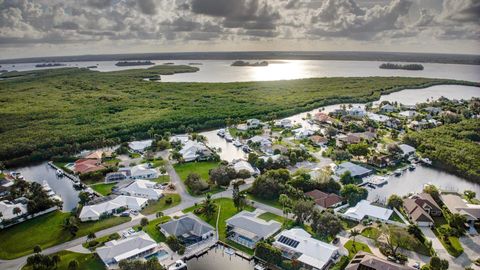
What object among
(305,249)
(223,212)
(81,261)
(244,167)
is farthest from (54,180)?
(305,249)

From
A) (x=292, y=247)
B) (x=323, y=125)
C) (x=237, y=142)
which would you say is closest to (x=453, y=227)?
(x=292, y=247)

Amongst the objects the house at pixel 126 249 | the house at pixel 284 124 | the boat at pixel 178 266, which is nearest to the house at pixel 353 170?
the house at pixel 284 124

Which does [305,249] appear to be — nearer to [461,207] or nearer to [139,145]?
[461,207]

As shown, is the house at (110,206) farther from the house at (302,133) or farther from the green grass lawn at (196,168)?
the house at (302,133)

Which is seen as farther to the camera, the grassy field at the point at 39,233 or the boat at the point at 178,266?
the grassy field at the point at 39,233

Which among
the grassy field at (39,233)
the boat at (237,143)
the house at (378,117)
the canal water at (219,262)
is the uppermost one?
the house at (378,117)

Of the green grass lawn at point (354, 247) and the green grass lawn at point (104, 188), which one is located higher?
the green grass lawn at point (354, 247)

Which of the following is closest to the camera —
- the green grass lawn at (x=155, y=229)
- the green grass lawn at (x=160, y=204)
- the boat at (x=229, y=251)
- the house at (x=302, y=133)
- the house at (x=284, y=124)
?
the boat at (x=229, y=251)

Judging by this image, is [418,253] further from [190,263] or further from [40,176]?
[40,176]
